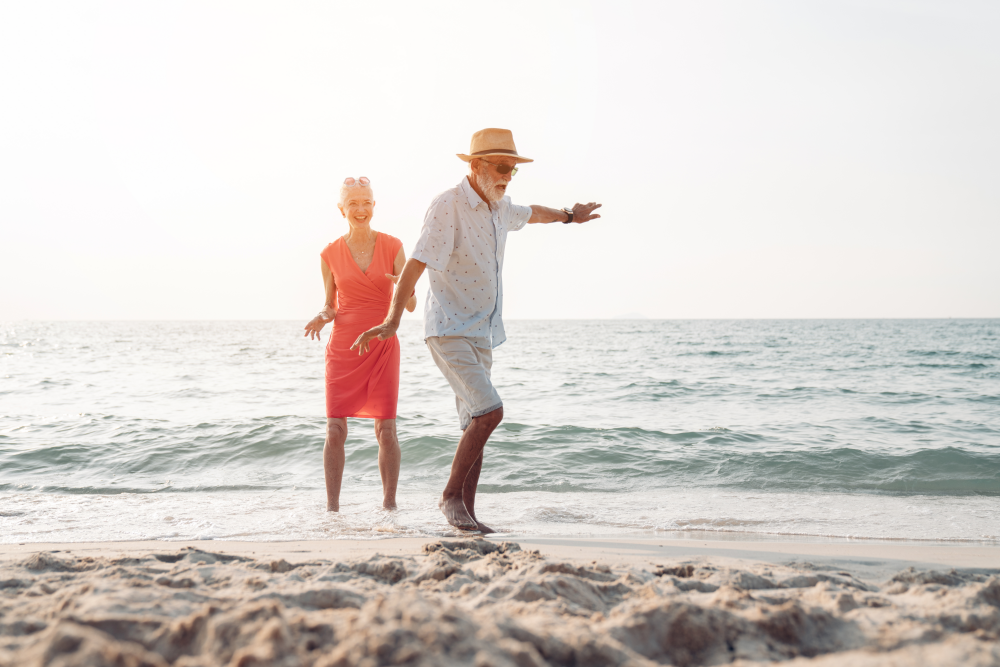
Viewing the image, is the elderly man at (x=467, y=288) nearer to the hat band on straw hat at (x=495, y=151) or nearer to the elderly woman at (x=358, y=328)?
the hat band on straw hat at (x=495, y=151)

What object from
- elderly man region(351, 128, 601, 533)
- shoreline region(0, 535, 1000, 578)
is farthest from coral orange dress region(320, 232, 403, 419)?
shoreline region(0, 535, 1000, 578)

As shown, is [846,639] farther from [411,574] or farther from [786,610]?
[411,574]

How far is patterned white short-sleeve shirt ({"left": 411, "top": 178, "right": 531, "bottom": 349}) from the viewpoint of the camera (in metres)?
3.41

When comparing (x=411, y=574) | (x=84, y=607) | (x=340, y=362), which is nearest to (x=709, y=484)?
(x=340, y=362)

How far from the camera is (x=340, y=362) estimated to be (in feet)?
13.3

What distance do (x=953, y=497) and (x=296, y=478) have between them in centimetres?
520

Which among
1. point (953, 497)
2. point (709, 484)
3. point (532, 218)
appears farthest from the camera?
point (709, 484)

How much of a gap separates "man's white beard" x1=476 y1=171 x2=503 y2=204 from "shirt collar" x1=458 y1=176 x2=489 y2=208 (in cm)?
5

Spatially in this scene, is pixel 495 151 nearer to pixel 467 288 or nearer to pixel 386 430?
pixel 467 288

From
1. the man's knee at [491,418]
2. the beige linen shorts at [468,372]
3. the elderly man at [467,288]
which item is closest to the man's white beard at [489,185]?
the elderly man at [467,288]

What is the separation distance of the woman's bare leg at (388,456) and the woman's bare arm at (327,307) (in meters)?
0.70

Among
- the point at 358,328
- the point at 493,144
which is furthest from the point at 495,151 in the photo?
the point at 358,328

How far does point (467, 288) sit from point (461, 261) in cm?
15

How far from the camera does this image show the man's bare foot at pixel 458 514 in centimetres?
351
